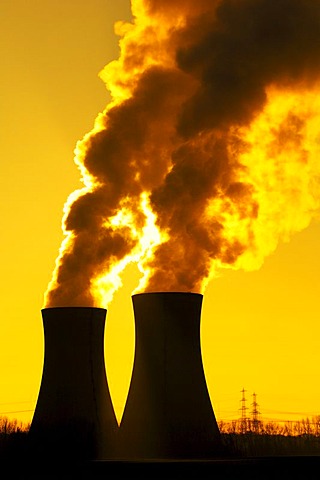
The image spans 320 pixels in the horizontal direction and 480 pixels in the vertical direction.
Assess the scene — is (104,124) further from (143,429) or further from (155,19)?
(143,429)

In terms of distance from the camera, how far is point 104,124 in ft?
81.4

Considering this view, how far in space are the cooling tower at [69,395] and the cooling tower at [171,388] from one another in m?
1.26

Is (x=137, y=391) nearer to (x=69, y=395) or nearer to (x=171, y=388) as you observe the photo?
(x=171, y=388)

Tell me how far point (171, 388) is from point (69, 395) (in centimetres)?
246

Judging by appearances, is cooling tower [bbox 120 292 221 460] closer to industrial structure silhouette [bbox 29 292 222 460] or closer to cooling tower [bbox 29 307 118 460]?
industrial structure silhouette [bbox 29 292 222 460]

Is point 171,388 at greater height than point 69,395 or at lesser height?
lesser

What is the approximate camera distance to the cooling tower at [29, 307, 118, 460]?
2208cm

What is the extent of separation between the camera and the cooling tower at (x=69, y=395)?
2208 centimetres

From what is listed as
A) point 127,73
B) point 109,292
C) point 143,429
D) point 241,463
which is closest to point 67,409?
point 143,429

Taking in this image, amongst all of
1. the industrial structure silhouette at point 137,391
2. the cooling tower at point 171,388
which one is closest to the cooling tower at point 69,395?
the industrial structure silhouette at point 137,391

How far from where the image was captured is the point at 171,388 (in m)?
21.0

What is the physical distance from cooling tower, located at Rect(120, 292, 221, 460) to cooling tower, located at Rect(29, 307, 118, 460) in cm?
126

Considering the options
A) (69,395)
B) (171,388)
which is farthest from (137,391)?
(69,395)

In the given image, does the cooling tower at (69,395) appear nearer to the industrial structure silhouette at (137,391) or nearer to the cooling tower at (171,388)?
the industrial structure silhouette at (137,391)
